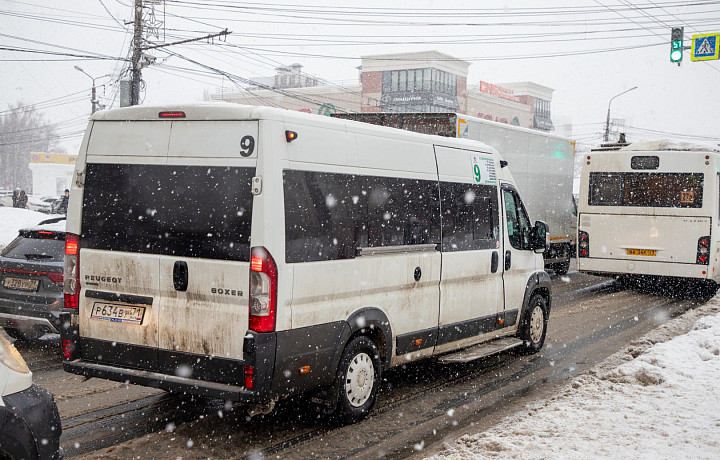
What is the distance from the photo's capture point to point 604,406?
6344 millimetres

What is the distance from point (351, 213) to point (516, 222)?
3274 mm

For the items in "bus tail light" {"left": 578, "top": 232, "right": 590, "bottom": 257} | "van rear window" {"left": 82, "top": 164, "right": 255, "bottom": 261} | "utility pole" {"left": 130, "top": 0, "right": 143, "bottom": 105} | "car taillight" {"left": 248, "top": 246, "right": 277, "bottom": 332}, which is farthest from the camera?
"utility pole" {"left": 130, "top": 0, "right": 143, "bottom": 105}

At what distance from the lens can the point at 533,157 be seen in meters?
16.2

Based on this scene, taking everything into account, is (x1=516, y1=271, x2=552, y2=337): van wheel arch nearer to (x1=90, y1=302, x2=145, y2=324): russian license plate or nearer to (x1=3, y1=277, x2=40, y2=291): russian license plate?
(x1=90, y1=302, x2=145, y2=324): russian license plate

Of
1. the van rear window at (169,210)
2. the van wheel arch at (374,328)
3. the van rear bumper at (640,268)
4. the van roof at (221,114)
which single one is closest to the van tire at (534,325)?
the van wheel arch at (374,328)

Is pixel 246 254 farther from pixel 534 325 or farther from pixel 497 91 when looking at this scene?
pixel 497 91

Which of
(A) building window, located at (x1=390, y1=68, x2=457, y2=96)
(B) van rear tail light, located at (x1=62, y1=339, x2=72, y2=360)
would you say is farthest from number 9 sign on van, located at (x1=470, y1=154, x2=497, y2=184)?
(A) building window, located at (x1=390, y1=68, x2=457, y2=96)

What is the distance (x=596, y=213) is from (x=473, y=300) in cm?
897

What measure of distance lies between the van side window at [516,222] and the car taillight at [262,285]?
406 cm

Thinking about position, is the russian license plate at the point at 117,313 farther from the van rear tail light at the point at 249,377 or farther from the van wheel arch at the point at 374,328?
the van wheel arch at the point at 374,328

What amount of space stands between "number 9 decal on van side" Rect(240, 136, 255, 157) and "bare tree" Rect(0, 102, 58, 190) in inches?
4504

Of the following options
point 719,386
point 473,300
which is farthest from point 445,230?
point 719,386

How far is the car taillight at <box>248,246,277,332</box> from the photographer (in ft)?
16.4

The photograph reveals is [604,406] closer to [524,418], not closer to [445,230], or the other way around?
[524,418]
